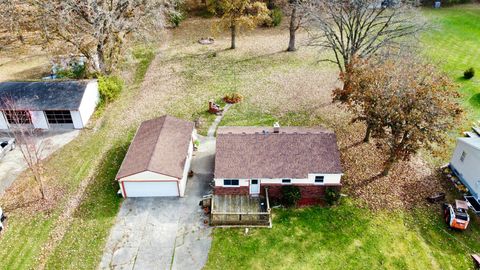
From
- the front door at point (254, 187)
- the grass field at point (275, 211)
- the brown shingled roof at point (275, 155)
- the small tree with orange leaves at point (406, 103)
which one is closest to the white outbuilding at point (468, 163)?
the grass field at point (275, 211)

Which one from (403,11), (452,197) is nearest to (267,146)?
(452,197)

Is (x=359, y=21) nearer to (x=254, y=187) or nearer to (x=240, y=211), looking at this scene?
(x=254, y=187)

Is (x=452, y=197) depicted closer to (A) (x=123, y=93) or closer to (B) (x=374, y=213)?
(B) (x=374, y=213)

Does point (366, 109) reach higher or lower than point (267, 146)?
higher

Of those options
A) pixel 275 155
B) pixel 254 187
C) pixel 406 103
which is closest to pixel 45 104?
pixel 254 187

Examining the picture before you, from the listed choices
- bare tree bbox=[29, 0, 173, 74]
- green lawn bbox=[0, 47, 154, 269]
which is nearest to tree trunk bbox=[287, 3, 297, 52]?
bare tree bbox=[29, 0, 173, 74]

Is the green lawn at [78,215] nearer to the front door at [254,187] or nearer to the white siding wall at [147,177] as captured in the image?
the white siding wall at [147,177]

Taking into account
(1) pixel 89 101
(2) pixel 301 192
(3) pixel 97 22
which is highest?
(3) pixel 97 22
